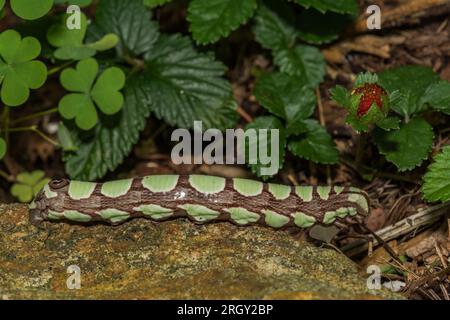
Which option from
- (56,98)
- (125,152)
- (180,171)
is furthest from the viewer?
(56,98)

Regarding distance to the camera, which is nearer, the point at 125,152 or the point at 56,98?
the point at 125,152

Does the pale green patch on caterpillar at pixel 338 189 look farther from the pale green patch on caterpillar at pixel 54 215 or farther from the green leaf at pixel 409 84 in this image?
the pale green patch on caterpillar at pixel 54 215

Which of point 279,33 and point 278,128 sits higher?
point 279,33

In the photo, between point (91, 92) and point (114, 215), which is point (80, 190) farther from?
point (91, 92)

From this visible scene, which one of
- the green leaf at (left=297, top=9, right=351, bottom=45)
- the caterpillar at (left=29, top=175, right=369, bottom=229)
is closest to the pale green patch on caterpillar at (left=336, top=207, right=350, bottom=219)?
the caterpillar at (left=29, top=175, right=369, bottom=229)

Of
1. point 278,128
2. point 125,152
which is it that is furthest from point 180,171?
point 278,128

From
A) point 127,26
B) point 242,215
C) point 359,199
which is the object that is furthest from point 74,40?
point 359,199

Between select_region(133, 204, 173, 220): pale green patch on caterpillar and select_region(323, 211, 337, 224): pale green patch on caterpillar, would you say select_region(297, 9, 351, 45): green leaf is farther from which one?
select_region(133, 204, 173, 220): pale green patch on caterpillar

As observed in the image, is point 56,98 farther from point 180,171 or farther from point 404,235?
point 404,235
